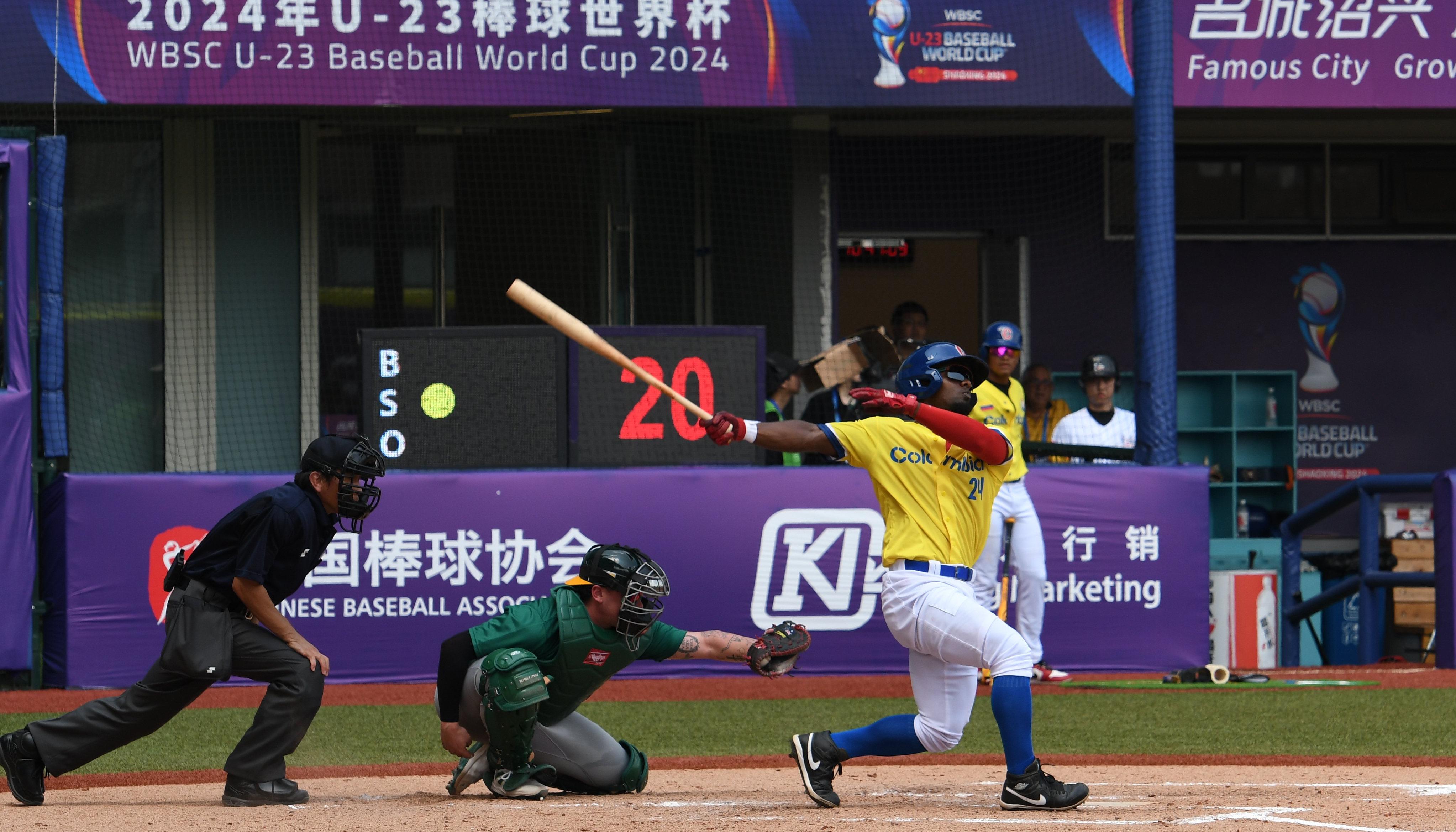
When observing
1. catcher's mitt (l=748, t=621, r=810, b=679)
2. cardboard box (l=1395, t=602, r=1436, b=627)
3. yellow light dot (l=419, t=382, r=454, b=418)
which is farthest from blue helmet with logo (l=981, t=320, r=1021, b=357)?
cardboard box (l=1395, t=602, r=1436, b=627)

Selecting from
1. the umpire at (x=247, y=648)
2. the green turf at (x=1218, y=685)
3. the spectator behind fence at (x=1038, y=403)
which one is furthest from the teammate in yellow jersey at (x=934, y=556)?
the spectator behind fence at (x=1038, y=403)

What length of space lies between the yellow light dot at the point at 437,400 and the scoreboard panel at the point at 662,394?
27.4 inches

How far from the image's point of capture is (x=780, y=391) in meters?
11.4

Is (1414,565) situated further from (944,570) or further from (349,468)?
(349,468)

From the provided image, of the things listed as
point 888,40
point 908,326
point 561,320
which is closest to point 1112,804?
point 561,320

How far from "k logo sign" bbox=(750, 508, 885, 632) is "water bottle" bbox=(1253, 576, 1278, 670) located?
3205 mm

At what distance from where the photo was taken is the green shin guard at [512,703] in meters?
5.55

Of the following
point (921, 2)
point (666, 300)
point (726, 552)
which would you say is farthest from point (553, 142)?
point (726, 552)

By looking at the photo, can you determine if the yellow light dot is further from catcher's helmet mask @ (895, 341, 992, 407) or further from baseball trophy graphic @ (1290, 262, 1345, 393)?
baseball trophy graphic @ (1290, 262, 1345, 393)

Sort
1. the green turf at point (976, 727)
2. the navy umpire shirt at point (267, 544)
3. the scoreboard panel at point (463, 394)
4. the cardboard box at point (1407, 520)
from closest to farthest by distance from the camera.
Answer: the navy umpire shirt at point (267, 544)
the green turf at point (976, 727)
the scoreboard panel at point (463, 394)
the cardboard box at point (1407, 520)

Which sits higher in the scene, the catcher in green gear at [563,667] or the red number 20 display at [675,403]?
the red number 20 display at [675,403]

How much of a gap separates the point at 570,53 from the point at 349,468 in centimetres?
674

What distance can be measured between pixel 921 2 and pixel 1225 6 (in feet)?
7.29

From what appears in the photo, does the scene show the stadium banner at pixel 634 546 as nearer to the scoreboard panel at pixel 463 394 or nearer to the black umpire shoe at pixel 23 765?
the scoreboard panel at pixel 463 394
